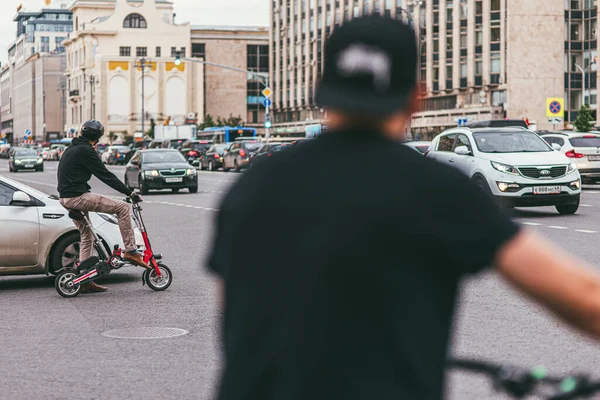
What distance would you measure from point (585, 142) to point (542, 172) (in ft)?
45.0

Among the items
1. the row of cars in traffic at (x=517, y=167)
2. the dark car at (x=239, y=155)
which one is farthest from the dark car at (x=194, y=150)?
the row of cars in traffic at (x=517, y=167)

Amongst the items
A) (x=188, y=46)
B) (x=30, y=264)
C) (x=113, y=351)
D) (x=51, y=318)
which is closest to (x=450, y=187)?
(x=113, y=351)

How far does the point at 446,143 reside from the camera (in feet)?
78.2

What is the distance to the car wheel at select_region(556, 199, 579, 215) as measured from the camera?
21933 millimetres

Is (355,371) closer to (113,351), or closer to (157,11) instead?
(113,351)

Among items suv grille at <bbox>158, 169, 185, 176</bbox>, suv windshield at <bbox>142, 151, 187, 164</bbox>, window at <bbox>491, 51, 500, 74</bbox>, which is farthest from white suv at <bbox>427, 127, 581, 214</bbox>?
window at <bbox>491, 51, 500, 74</bbox>

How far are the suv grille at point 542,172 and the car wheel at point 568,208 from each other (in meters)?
0.74

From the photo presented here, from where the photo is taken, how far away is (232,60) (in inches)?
5807

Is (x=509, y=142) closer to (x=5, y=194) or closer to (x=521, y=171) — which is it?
(x=521, y=171)

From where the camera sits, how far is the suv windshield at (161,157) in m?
36.4

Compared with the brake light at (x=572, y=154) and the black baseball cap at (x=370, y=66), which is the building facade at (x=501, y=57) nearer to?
the brake light at (x=572, y=154)

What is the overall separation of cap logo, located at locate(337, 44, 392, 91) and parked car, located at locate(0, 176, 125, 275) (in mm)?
9996

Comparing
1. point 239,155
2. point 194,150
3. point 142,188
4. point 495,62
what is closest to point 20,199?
point 142,188

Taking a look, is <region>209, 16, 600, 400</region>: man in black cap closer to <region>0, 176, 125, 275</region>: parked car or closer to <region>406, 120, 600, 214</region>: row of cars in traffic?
<region>0, 176, 125, 275</region>: parked car
